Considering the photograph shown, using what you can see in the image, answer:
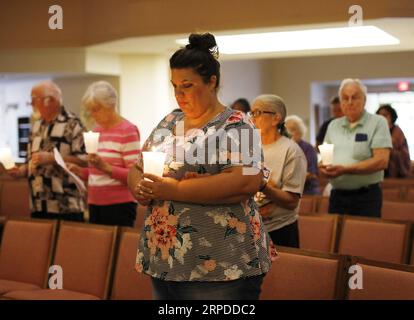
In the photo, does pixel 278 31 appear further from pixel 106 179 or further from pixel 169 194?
pixel 169 194

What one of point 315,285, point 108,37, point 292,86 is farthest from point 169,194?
point 292,86

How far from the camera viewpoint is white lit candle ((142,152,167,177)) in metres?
2.16

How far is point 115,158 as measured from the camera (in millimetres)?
4340

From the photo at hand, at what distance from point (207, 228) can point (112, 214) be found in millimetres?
2329

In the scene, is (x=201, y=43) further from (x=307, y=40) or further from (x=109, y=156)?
(x=307, y=40)

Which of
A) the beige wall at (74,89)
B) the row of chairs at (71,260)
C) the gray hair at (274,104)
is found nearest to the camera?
the gray hair at (274,104)

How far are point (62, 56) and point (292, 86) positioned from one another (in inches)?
240

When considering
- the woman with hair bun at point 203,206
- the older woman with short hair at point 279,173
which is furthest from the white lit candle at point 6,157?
the woman with hair bun at point 203,206

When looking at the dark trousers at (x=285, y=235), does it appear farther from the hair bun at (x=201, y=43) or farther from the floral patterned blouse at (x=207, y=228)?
the hair bun at (x=201, y=43)

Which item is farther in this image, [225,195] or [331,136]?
[331,136]

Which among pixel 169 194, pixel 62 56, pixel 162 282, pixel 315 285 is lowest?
pixel 315 285

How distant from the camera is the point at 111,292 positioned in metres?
3.68

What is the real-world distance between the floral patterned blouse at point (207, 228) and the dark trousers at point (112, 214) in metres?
2.17

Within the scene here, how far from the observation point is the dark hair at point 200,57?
7.19 feet
